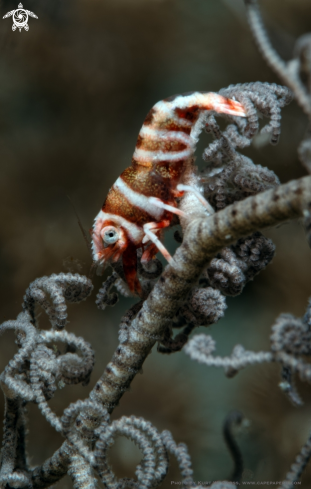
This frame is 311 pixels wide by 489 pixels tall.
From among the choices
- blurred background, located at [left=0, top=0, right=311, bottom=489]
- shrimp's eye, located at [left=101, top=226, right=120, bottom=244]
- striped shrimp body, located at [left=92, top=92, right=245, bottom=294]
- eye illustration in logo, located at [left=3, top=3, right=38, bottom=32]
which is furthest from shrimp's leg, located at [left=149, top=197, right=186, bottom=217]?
eye illustration in logo, located at [left=3, top=3, right=38, bottom=32]

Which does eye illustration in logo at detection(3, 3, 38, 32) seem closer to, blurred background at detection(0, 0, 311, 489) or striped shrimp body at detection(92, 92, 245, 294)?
blurred background at detection(0, 0, 311, 489)

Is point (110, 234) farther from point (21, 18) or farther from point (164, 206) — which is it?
point (21, 18)

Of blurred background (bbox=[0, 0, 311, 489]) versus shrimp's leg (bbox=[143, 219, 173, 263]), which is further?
blurred background (bbox=[0, 0, 311, 489])

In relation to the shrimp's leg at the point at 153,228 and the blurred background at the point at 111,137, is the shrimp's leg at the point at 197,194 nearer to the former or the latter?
the shrimp's leg at the point at 153,228

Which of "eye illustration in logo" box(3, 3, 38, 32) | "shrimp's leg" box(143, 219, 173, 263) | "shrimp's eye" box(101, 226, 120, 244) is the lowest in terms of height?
"shrimp's leg" box(143, 219, 173, 263)

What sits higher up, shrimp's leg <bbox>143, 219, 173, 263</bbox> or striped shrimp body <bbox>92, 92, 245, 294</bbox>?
striped shrimp body <bbox>92, 92, 245, 294</bbox>

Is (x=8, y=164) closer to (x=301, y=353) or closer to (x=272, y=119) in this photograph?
(x=272, y=119)

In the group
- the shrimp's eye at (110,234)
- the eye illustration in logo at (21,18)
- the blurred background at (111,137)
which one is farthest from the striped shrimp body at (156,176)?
the eye illustration in logo at (21,18)
